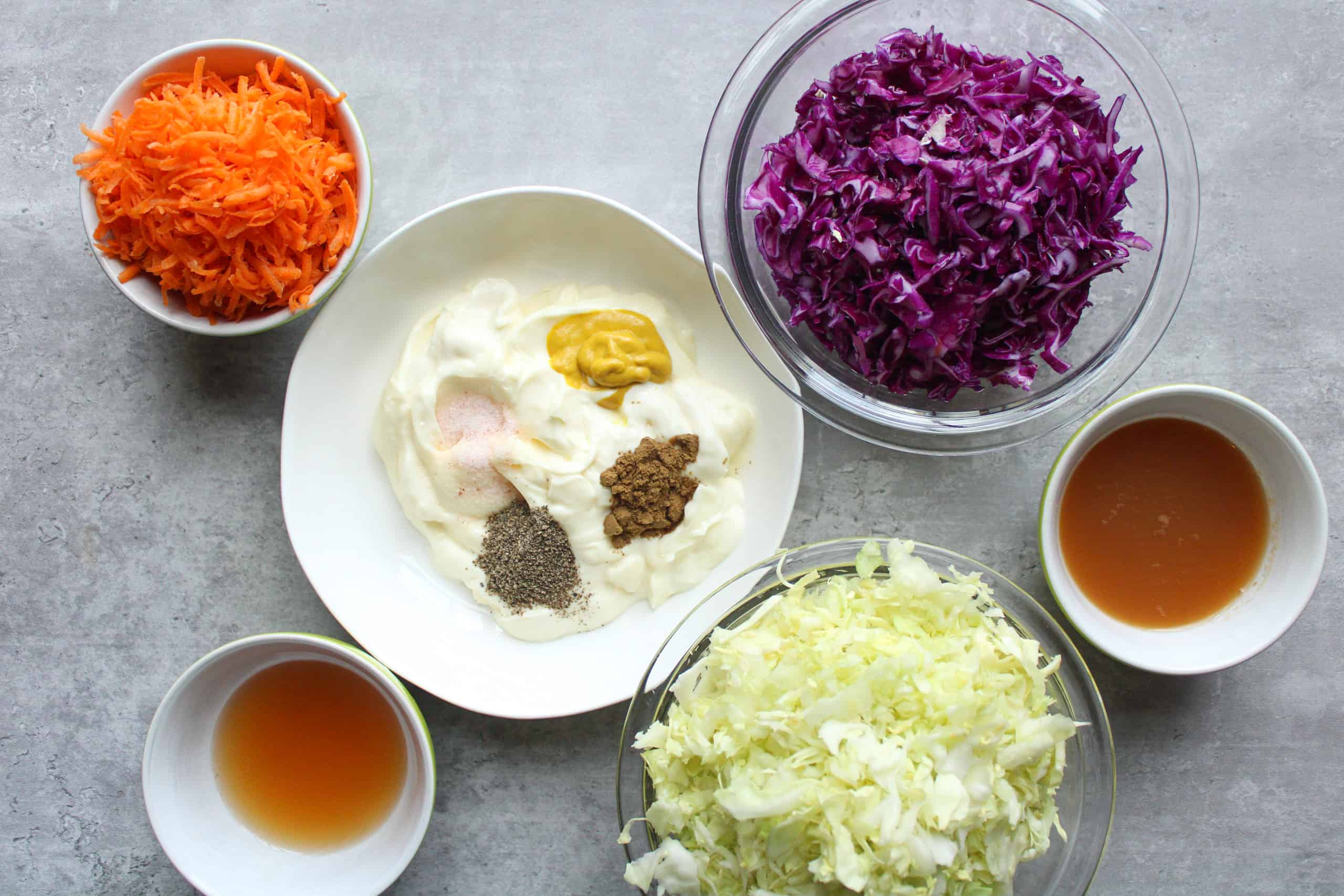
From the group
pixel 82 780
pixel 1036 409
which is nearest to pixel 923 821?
pixel 1036 409

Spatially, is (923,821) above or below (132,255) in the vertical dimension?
below

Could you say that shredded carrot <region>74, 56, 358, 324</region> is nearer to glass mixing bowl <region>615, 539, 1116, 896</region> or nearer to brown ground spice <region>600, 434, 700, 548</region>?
brown ground spice <region>600, 434, 700, 548</region>

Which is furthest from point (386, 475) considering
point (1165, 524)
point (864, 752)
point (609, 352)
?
point (1165, 524)

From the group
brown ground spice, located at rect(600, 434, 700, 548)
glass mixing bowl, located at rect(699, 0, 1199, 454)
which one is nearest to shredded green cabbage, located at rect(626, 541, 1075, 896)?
glass mixing bowl, located at rect(699, 0, 1199, 454)

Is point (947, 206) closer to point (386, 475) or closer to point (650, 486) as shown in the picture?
point (650, 486)

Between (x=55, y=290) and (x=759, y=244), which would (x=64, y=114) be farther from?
(x=759, y=244)

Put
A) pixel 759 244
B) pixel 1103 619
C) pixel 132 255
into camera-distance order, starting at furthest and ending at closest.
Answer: pixel 1103 619 < pixel 132 255 < pixel 759 244

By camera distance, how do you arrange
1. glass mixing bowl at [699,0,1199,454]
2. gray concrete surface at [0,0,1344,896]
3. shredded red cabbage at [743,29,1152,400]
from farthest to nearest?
gray concrete surface at [0,0,1344,896], glass mixing bowl at [699,0,1199,454], shredded red cabbage at [743,29,1152,400]
